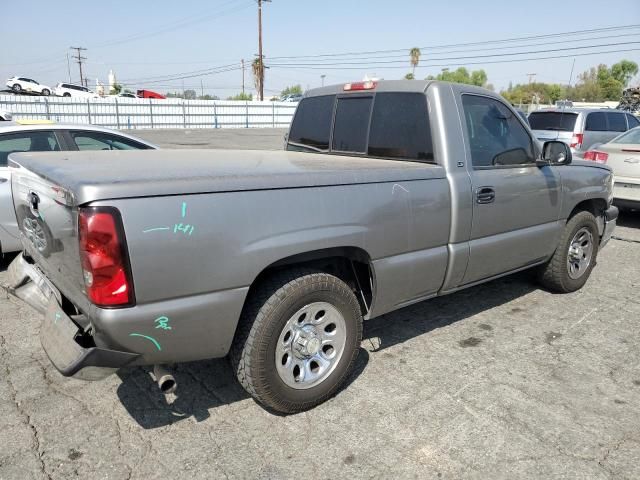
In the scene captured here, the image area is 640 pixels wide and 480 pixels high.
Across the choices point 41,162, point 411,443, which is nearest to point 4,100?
point 41,162

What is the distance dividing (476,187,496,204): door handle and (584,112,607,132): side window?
9136 millimetres

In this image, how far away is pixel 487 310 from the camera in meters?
4.51

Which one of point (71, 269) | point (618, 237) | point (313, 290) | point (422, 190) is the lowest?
A: point (618, 237)

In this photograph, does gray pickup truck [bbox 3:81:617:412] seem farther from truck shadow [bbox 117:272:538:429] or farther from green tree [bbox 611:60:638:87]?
green tree [bbox 611:60:638:87]

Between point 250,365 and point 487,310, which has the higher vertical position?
point 250,365

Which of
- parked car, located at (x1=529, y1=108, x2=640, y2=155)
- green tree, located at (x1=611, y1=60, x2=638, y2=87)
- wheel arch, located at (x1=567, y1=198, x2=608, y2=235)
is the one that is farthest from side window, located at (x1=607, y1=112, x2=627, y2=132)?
green tree, located at (x1=611, y1=60, x2=638, y2=87)

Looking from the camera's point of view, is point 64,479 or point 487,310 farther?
A: point 487,310

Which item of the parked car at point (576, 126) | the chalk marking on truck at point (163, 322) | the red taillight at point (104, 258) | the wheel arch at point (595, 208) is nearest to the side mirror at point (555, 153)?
the wheel arch at point (595, 208)

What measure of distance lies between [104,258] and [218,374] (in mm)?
1476

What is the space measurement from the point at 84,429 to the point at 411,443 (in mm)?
1761

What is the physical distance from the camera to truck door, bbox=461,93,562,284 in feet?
11.7

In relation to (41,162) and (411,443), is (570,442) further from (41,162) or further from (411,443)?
(41,162)

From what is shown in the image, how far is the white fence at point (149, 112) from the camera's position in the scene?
86.7 feet

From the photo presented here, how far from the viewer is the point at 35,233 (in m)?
2.83
